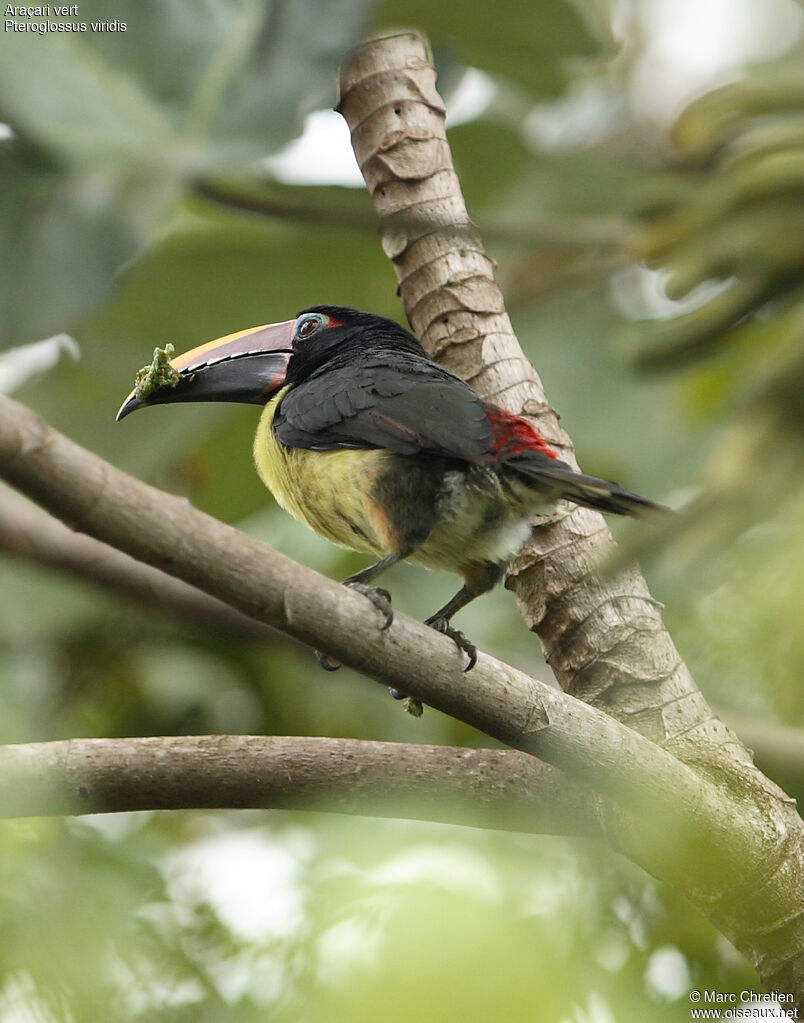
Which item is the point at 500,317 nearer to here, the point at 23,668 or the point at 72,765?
the point at 72,765

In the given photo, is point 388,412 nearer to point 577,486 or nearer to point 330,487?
point 330,487

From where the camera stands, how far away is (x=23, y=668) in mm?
3914

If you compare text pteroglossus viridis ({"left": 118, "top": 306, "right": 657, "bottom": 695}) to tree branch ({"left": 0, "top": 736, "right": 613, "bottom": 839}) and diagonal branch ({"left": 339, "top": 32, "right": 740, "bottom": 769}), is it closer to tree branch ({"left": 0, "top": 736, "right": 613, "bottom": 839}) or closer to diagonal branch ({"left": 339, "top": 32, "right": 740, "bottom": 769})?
diagonal branch ({"left": 339, "top": 32, "right": 740, "bottom": 769})

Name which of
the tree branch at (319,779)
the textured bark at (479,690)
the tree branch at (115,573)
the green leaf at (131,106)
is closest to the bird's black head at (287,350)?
the green leaf at (131,106)

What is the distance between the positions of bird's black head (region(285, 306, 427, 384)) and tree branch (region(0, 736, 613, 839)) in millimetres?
1399

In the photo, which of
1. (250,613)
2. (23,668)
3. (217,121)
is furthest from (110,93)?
(23,668)

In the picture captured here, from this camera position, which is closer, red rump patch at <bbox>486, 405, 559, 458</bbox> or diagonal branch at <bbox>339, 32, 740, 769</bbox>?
diagonal branch at <bbox>339, 32, 740, 769</bbox>

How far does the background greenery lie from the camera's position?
0.53 m

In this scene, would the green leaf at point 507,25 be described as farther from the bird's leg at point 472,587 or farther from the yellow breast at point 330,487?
the bird's leg at point 472,587

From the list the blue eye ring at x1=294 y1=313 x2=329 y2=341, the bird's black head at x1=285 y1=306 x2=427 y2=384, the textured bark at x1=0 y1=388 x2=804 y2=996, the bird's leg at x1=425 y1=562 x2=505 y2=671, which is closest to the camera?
the textured bark at x1=0 y1=388 x2=804 y2=996

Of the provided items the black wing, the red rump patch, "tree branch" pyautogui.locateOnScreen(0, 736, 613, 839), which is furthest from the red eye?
"tree branch" pyautogui.locateOnScreen(0, 736, 613, 839)

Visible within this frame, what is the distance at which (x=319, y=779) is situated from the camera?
1.88 m

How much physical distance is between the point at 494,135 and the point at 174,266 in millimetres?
1035

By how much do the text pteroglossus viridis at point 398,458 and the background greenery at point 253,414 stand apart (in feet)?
1.12
